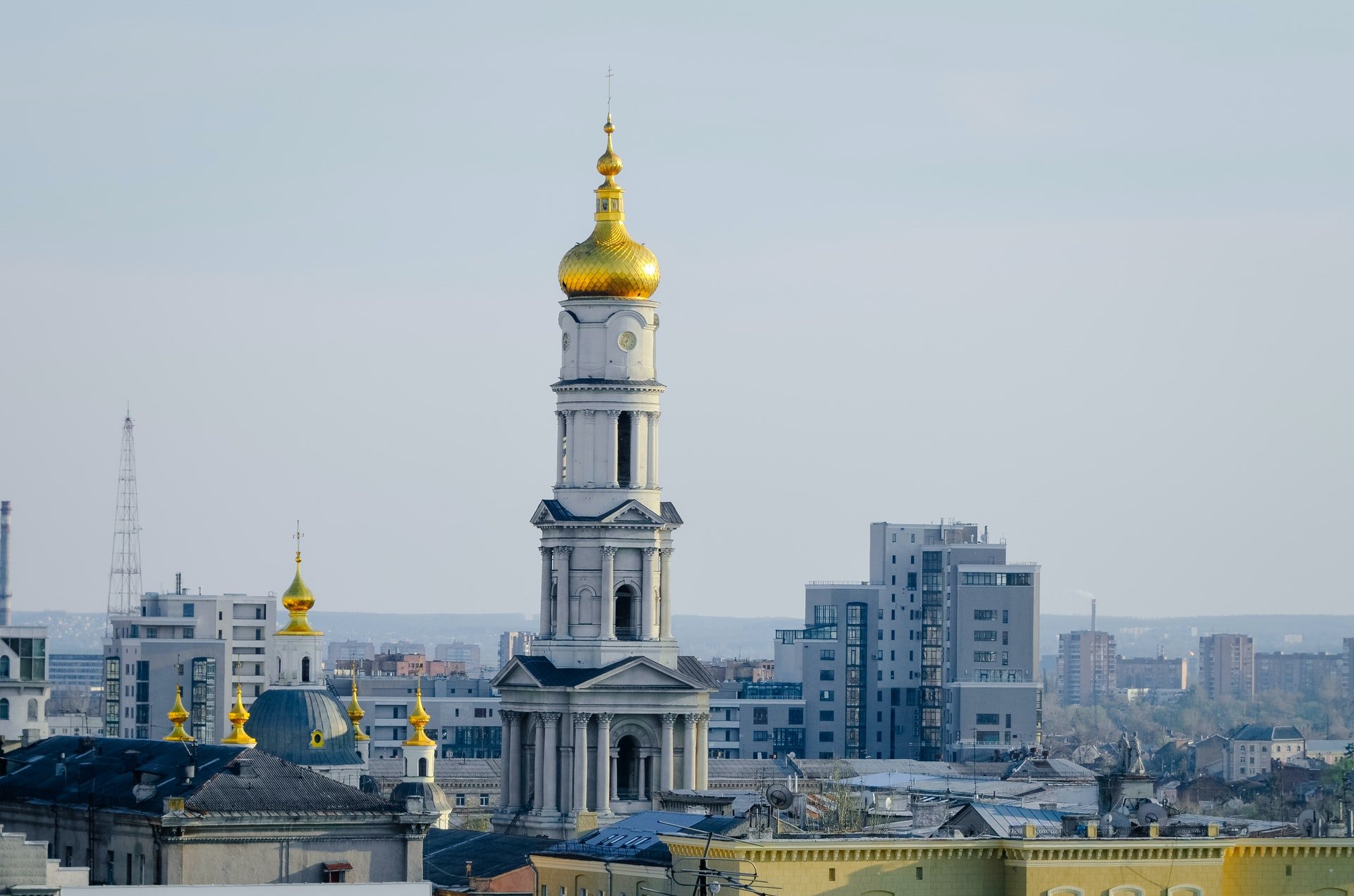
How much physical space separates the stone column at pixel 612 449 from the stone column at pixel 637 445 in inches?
8.4

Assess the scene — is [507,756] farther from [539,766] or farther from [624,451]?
[624,451]

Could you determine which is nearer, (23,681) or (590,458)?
(590,458)

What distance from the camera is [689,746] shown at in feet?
381

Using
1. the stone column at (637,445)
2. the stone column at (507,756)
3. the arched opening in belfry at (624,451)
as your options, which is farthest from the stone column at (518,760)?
the stone column at (637,445)

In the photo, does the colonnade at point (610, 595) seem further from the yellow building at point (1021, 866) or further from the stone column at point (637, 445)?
the yellow building at point (1021, 866)

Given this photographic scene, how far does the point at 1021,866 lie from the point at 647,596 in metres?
42.6

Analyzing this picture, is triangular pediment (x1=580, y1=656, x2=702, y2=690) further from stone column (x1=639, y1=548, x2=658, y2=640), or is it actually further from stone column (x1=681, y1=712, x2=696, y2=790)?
stone column (x1=639, y1=548, x2=658, y2=640)

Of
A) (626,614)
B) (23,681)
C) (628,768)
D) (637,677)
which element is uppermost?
(626,614)

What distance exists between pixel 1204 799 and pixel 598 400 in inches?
2776

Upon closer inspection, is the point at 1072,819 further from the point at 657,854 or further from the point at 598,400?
the point at 598,400

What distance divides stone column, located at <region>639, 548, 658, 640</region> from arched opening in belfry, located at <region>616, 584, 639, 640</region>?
0.19 m

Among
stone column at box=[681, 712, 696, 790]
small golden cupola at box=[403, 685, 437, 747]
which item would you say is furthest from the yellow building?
small golden cupola at box=[403, 685, 437, 747]

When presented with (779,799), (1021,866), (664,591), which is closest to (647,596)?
(664,591)

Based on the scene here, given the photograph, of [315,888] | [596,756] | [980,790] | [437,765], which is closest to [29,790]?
[315,888]
